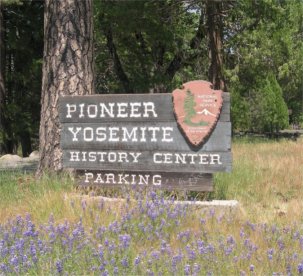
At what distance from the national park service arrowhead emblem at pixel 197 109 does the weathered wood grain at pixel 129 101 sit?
0.08 m

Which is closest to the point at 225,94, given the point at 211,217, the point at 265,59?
the point at 211,217

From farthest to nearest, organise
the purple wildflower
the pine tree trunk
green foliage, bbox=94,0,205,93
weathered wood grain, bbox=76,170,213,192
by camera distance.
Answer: green foliage, bbox=94,0,205,93 < the pine tree trunk < weathered wood grain, bbox=76,170,213,192 < the purple wildflower

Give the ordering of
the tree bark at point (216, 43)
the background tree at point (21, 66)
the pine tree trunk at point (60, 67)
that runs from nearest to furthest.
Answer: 1. the pine tree trunk at point (60, 67)
2. the background tree at point (21, 66)
3. the tree bark at point (216, 43)

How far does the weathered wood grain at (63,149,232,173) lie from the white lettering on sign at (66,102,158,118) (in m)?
0.45

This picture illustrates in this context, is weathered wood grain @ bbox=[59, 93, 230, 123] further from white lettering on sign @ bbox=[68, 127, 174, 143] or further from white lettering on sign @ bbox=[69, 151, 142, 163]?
white lettering on sign @ bbox=[69, 151, 142, 163]

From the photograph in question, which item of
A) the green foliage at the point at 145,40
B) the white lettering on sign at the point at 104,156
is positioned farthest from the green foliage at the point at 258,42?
the white lettering on sign at the point at 104,156

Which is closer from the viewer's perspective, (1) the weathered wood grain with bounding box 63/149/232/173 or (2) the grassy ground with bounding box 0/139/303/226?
(2) the grassy ground with bounding box 0/139/303/226

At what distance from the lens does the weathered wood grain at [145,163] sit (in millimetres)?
6004

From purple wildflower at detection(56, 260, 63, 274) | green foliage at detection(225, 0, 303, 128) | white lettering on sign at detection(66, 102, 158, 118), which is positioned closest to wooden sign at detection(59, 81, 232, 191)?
white lettering on sign at detection(66, 102, 158, 118)

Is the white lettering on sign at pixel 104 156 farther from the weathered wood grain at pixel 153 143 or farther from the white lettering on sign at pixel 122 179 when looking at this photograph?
the white lettering on sign at pixel 122 179

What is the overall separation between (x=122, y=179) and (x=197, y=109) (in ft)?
4.26

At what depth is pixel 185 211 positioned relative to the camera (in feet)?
16.8

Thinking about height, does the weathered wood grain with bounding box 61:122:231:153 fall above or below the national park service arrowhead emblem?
below

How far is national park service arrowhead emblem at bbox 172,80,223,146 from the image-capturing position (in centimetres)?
598
